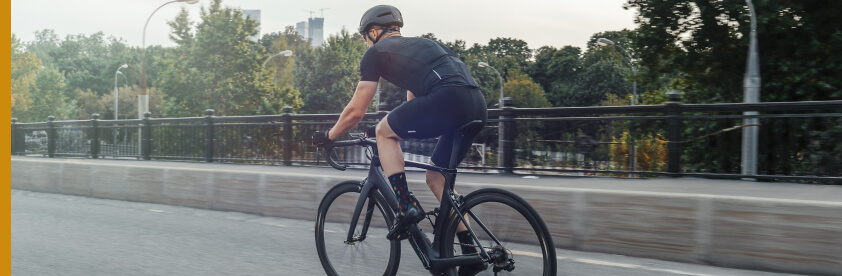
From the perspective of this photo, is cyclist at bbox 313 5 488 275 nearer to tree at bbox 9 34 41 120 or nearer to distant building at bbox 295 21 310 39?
tree at bbox 9 34 41 120

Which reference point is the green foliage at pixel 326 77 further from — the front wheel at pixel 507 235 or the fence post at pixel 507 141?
the front wheel at pixel 507 235

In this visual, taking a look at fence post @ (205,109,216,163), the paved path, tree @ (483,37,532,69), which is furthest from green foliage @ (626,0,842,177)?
→ tree @ (483,37,532,69)

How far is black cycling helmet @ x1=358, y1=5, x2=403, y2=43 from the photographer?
4020 millimetres

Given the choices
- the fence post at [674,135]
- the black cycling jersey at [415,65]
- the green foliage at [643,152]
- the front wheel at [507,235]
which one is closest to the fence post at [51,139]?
the green foliage at [643,152]

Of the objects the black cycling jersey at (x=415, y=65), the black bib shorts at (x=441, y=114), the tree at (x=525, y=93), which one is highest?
the tree at (x=525, y=93)

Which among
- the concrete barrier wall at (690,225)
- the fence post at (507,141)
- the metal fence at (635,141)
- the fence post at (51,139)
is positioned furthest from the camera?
the fence post at (51,139)

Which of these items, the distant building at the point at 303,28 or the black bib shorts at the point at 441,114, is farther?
the distant building at the point at 303,28

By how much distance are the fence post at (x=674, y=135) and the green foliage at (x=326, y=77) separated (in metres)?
60.4

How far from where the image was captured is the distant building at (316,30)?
17915 cm

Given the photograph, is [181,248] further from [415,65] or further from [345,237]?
[415,65]

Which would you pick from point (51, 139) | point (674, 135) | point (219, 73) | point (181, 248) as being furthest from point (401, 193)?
point (219, 73)

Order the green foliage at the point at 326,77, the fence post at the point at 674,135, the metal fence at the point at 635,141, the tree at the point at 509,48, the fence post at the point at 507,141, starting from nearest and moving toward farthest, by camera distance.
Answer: the metal fence at the point at 635,141
the fence post at the point at 674,135
the fence post at the point at 507,141
the green foliage at the point at 326,77
the tree at the point at 509,48

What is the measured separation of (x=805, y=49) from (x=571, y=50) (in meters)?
65.3

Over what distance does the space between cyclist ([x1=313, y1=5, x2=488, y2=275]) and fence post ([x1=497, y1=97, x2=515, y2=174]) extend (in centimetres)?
520
